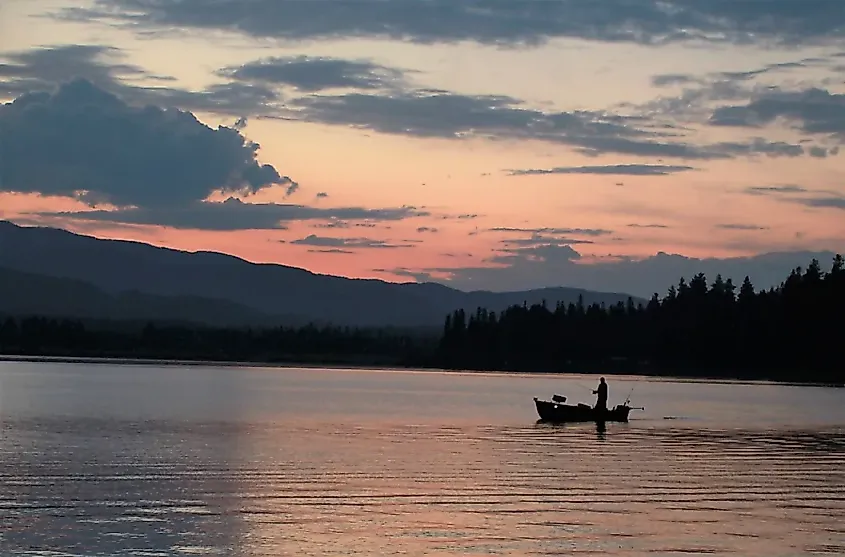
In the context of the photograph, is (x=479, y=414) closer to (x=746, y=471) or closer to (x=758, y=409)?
(x=758, y=409)

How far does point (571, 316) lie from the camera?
18288 cm

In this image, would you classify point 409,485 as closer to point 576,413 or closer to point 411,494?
point 411,494

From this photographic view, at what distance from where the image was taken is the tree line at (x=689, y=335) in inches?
5689

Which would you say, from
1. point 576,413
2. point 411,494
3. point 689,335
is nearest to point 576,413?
point 576,413

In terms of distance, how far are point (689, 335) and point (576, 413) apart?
103978 mm

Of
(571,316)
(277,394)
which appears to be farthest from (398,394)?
(571,316)

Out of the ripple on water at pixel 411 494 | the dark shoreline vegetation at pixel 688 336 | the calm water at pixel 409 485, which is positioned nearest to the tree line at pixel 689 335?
the dark shoreline vegetation at pixel 688 336

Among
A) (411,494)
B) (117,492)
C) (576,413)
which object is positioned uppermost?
(576,413)

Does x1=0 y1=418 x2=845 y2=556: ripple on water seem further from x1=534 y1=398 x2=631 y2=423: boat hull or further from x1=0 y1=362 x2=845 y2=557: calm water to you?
x1=534 y1=398 x2=631 y2=423: boat hull

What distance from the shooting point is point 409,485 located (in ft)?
109

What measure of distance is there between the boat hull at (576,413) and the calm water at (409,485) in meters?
0.93

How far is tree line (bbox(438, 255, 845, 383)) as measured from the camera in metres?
144

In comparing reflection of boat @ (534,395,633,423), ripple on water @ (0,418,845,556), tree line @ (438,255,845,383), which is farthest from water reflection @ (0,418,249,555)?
tree line @ (438,255,845,383)

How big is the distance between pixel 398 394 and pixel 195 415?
34.2m
